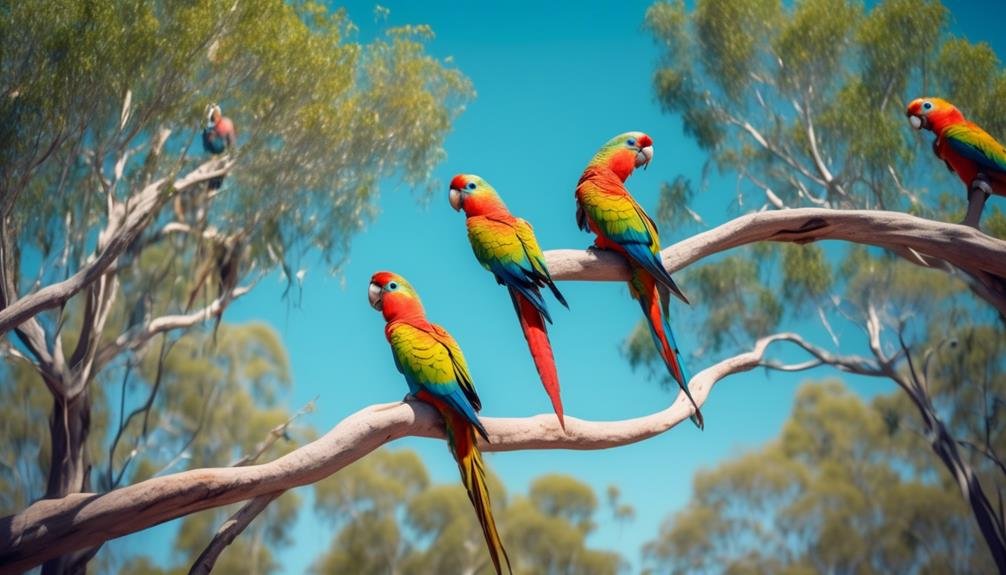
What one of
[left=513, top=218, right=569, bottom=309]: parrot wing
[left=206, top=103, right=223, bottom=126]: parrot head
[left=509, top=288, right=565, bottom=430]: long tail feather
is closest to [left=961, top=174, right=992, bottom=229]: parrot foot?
[left=513, top=218, right=569, bottom=309]: parrot wing

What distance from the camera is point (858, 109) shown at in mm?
7742

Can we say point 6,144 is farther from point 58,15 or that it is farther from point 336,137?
point 336,137

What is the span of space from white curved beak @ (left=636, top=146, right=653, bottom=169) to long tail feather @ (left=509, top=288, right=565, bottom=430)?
83 centimetres

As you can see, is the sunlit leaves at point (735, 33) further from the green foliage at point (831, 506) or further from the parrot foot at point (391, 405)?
the parrot foot at point (391, 405)

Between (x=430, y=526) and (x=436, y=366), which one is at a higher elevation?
(x=430, y=526)

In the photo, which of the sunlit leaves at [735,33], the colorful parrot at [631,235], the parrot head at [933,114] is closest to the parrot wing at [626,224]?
the colorful parrot at [631,235]

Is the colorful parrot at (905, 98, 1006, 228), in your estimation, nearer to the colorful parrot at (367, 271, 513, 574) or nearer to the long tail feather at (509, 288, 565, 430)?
the long tail feather at (509, 288, 565, 430)

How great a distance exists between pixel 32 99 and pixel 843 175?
22.1ft

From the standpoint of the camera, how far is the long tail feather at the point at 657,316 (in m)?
2.66

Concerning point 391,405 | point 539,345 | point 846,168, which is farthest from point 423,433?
point 846,168

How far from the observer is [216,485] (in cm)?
237

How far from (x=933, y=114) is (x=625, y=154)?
179 centimetres

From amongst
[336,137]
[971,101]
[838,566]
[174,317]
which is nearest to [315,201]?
[336,137]

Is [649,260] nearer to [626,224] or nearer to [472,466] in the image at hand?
[626,224]
